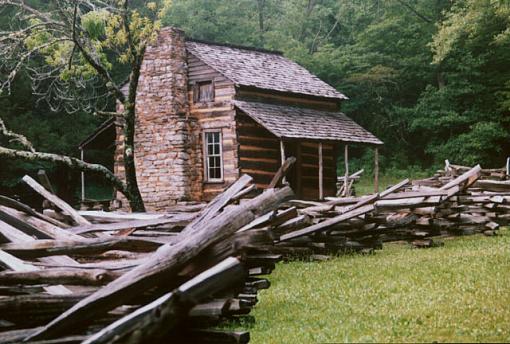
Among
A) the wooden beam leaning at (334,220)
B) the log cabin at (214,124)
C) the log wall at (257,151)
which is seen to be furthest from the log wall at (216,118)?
the wooden beam leaning at (334,220)

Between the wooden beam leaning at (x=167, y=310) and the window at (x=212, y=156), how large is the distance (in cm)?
1950

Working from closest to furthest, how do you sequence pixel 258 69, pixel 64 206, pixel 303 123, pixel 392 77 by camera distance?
pixel 64 206, pixel 303 123, pixel 258 69, pixel 392 77

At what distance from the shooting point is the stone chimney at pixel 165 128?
24.2 metres

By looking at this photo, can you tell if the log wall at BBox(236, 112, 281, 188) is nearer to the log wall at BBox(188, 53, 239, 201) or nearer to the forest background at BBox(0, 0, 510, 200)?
the log wall at BBox(188, 53, 239, 201)

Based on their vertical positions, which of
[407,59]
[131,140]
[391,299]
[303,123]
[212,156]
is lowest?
[391,299]

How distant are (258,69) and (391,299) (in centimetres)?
1798

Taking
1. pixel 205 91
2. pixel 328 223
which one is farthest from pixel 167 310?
pixel 205 91

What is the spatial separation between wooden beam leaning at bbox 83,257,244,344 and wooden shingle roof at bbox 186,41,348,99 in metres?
18.5

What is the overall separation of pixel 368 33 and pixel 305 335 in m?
34.9

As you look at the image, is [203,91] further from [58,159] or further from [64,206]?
[64,206]

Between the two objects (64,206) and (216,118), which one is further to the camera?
(216,118)

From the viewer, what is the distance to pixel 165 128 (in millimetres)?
24750

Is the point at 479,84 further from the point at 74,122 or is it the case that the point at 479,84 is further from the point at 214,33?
the point at 74,122

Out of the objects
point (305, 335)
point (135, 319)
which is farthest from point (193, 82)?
point (135, 319)
